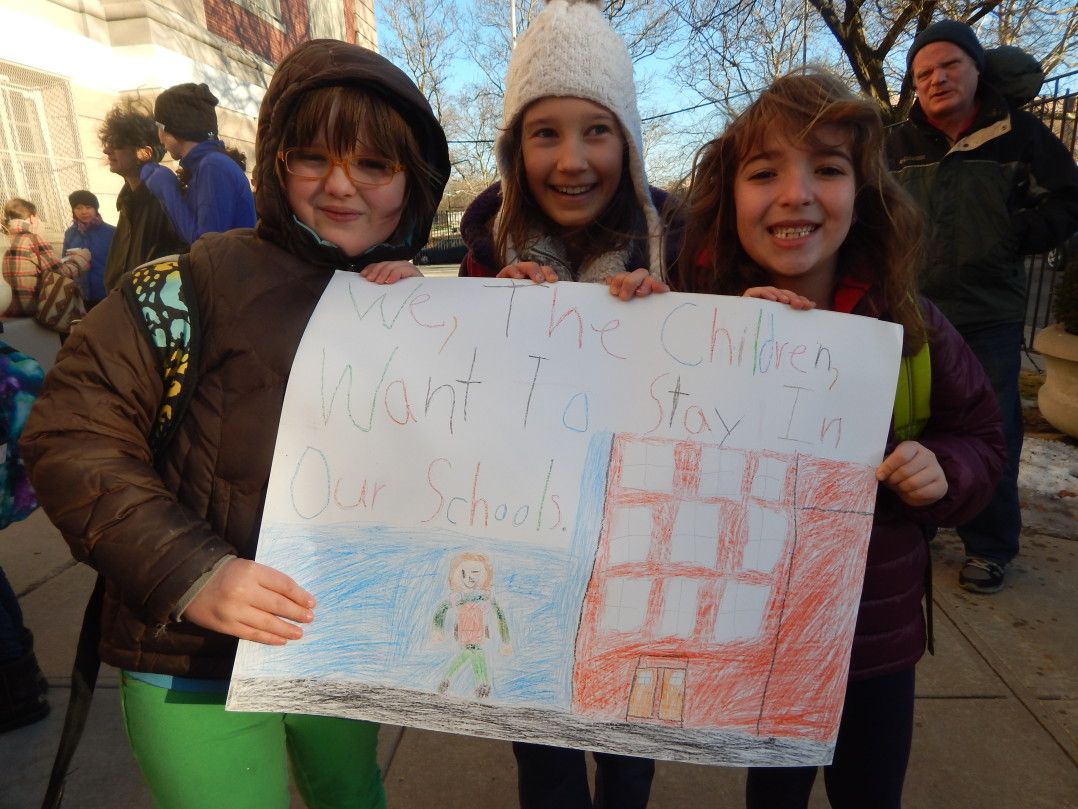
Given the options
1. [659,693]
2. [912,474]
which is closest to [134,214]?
[659,693]

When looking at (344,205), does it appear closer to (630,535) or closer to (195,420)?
(195,420)

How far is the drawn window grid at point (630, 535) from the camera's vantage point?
106 cm

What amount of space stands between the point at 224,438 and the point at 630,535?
0.65m

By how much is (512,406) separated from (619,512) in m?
0.24

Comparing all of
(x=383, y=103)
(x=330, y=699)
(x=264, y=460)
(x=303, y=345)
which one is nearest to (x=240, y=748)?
(x=330, y=699)

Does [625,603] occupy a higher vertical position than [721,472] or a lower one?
lower

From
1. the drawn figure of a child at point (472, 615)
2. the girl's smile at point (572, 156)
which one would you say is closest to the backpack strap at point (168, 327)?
the drawn figure of a child at point (472, 615)

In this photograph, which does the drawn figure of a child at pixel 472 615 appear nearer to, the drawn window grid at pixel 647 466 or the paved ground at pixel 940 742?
the drawn window grid at pixel 647 466

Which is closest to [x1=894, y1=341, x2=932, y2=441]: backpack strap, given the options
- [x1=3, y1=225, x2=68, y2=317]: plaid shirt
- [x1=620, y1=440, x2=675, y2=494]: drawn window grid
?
[x1=620, y1=440, x2=675, y2=494]: drawn window grid

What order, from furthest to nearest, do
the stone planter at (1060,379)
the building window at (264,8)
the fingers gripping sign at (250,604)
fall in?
the building window at (264,8), the stone planter at (1060,379), the fingers gripping sign at (250,604)

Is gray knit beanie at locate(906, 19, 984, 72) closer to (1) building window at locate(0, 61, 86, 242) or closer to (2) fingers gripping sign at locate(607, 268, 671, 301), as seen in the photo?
(2) fingers gripping sign at locate(607, 268, 671, 301)

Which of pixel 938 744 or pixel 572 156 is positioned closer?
pixel 572 156

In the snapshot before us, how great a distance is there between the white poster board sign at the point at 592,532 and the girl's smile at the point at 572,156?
1.58 ft

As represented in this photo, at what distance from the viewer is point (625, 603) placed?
1.06 m
